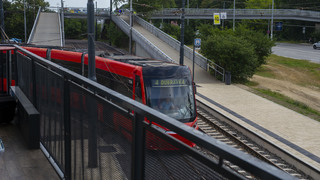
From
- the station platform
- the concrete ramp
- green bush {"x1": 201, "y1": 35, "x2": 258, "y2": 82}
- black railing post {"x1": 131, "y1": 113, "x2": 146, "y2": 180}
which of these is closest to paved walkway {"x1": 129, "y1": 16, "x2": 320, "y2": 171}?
the station platform

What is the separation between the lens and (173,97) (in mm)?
12773

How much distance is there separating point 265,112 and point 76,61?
9735 millimetres

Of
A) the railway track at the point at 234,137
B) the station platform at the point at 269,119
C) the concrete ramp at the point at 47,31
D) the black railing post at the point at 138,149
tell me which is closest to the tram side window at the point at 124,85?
the railway track at the point at 234,137

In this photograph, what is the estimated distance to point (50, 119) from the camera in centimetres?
616

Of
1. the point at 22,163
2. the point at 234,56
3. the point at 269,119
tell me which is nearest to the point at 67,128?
the point at 22,163

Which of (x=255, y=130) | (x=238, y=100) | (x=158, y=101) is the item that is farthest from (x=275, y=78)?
(x=158, y=101)

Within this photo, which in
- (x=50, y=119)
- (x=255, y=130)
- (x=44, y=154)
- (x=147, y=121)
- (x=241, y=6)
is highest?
(x=241, y=6)

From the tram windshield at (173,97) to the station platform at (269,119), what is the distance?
362 cm

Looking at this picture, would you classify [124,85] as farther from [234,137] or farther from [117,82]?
[234,137]

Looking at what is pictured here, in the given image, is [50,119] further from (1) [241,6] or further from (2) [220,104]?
(1) [241,6]

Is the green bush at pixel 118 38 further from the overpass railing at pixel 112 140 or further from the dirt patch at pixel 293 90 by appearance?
the overpass railing at pixel 112 140

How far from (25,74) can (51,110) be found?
2344 mm

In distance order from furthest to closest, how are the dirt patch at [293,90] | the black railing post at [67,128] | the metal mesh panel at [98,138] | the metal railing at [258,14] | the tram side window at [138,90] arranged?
the metal railing at [258,14], the dirt patch at [293,90], the tram side window at [138,90], the black railing post at [67,128], the metal mesh panel at [98,138]

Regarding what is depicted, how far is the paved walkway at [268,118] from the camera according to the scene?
546 inches
